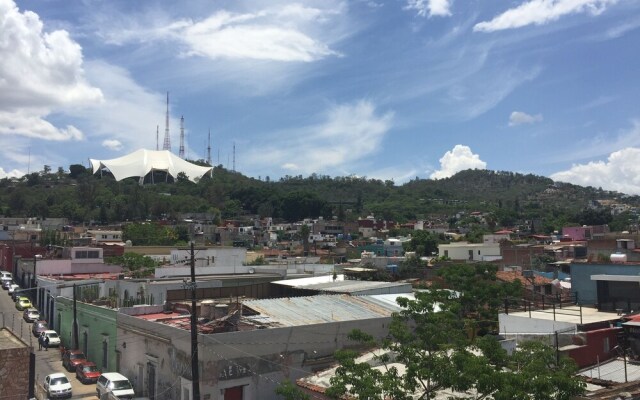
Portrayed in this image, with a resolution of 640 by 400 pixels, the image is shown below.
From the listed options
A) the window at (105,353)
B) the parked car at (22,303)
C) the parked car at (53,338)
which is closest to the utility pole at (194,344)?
the window at (105,353)

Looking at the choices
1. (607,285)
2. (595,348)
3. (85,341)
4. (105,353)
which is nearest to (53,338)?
(85,341)

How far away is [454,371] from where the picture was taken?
1059 cm

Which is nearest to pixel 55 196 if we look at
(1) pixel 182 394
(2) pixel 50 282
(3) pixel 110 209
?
(3) pixel 110 209

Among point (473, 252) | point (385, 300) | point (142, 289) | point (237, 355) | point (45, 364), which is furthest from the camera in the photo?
point (473, 252)

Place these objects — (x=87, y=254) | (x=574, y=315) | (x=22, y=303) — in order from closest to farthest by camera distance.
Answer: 1. (x=574, y=315)
2. (x=22, y=303)
3. (x=87, y=254)

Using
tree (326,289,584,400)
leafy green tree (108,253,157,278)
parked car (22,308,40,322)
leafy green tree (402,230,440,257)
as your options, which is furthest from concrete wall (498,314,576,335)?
leafy green tree (402,230,440,257)

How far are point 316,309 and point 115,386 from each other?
7421mm

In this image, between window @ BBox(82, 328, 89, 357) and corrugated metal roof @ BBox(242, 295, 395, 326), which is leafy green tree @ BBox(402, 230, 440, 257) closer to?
corrugated metal roof @ BBox(242, 295, 395, 326)

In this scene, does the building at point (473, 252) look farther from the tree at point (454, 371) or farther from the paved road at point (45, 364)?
the tree at point (454, 371)

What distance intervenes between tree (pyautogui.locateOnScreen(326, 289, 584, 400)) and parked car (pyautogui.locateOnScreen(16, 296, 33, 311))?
31.9m

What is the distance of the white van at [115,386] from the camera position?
738 inches

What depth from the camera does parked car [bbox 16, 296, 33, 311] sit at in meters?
37.3

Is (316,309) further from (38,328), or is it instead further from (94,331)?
(38,328)

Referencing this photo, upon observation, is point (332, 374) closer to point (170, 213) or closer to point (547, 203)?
point (170, 213)
